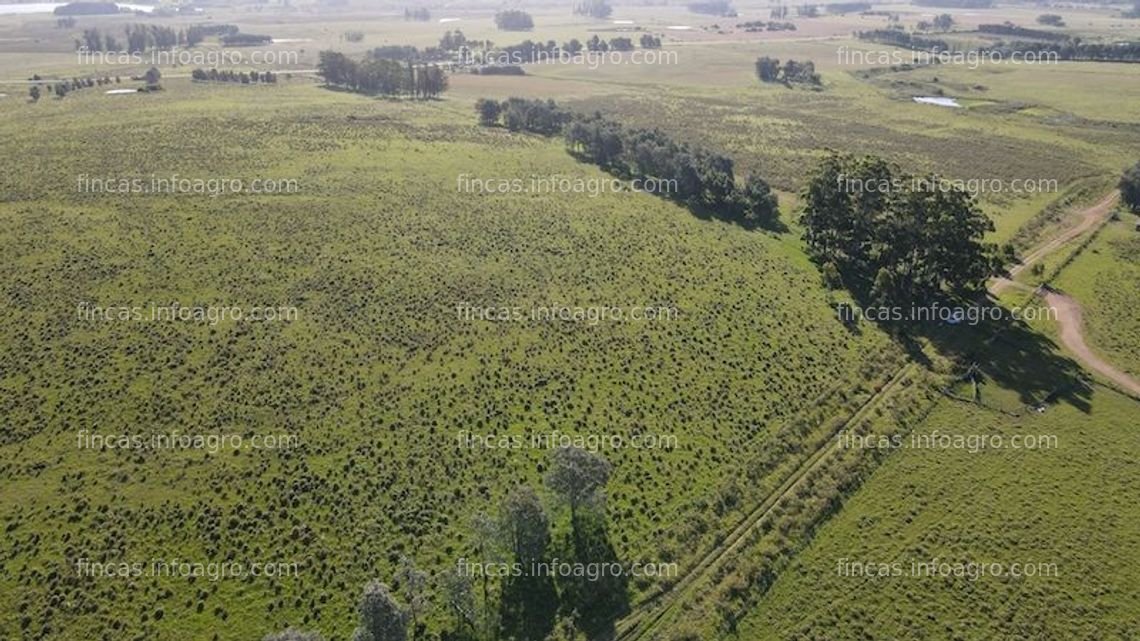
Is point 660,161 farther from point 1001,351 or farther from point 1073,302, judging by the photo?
point 1001,351

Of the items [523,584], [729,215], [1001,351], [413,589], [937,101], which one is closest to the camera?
[413,589]

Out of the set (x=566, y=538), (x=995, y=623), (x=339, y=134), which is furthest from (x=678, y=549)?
(x=339, y=134)

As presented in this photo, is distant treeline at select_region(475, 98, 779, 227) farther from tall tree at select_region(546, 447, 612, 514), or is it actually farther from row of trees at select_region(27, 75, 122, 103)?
row of trees at select_region(27, 75, 122, 103)

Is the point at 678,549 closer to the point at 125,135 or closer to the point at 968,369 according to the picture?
the point at 968,369

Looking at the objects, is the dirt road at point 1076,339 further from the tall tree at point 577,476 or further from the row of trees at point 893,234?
the tall tree at point 577,476

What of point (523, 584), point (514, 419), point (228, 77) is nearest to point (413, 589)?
point (523, 584)

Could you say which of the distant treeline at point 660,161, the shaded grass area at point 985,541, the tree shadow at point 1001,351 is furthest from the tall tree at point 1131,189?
the shaded grass area at point 985,541
